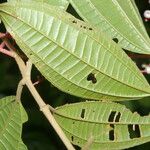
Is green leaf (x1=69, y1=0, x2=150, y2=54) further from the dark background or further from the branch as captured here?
the dark background

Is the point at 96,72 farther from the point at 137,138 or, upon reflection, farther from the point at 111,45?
the point at 137,138

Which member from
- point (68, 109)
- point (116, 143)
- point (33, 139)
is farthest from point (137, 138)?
point (33, 139)

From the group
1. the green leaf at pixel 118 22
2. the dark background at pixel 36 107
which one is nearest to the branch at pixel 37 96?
the green leaf at pixel 118 22

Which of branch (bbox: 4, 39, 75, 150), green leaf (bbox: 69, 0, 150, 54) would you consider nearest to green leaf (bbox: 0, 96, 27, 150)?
branch (bbox: 4, 39, 75, 150)

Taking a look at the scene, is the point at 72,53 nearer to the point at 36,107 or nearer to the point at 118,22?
the point at 118,22

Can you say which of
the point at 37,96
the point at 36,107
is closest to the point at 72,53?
the point at 37,96

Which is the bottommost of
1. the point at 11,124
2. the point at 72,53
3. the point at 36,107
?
the point at 36,107
